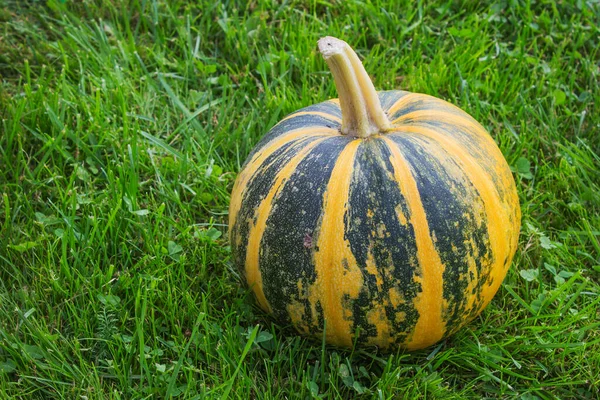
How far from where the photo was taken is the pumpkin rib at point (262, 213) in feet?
8.76

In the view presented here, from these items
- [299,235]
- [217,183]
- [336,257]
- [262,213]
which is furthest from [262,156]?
[217,183]

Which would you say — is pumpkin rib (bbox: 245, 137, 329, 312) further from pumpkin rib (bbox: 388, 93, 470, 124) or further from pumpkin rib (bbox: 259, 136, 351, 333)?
pumpkin rib (bbox: 388, 93, 470, 124)

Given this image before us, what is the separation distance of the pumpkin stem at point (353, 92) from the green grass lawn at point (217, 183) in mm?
870

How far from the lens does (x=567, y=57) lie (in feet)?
14.5

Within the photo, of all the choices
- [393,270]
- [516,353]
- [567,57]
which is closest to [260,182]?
[393,270]

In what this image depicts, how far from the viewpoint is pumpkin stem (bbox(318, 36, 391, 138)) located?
261cm

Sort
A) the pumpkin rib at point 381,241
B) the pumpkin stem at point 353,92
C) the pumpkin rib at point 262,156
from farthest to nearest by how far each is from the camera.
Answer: the pumpkin rib at point 262,156, the pumpkin stem at point 353,92, the pumpkin rib at point 381,241

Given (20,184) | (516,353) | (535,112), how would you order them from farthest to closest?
(535,112)
(20,184)
(516,353)

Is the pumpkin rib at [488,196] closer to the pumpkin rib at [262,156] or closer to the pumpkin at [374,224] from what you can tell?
the pumpkin at [374,224]

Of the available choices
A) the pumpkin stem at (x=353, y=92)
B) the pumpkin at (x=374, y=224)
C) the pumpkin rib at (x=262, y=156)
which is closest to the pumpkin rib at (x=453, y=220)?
the pumpkin at (x=374, y=224)

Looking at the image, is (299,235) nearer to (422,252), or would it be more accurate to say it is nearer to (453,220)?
(422,252)

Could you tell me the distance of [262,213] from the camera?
2684mm

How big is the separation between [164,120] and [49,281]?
1289 millimetres

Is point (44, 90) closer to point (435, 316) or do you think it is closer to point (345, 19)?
point (345, 19)
